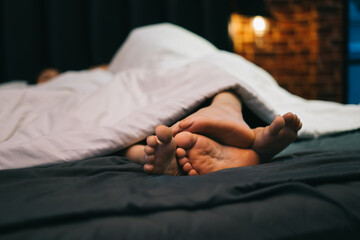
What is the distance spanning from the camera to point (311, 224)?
324 millimetres

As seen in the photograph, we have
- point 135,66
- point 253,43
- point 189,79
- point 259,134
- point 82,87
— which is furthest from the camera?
point 253,43

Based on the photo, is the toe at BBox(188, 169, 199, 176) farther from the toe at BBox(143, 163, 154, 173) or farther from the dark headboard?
the dark headboard

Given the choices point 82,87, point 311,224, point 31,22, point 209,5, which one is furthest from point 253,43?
point 311,224

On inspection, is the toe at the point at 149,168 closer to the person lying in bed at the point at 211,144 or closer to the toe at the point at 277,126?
the person lying in bed at the point at 211,144

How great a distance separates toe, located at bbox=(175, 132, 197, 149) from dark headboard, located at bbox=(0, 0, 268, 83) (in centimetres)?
139

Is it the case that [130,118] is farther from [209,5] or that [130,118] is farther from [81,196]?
[209,5]

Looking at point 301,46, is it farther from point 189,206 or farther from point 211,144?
point 189,206

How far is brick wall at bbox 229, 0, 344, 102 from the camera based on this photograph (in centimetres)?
187

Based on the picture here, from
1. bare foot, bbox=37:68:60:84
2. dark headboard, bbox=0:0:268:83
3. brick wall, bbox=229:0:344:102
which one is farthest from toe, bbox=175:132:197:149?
brick wall, bbox=229:0:344:102

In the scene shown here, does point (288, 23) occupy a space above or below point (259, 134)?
above

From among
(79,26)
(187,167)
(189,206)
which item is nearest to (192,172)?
(187,167)

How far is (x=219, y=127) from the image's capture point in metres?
0.49

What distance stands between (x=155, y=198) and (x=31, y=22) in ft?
5.41

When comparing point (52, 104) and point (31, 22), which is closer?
point (52, 104)
